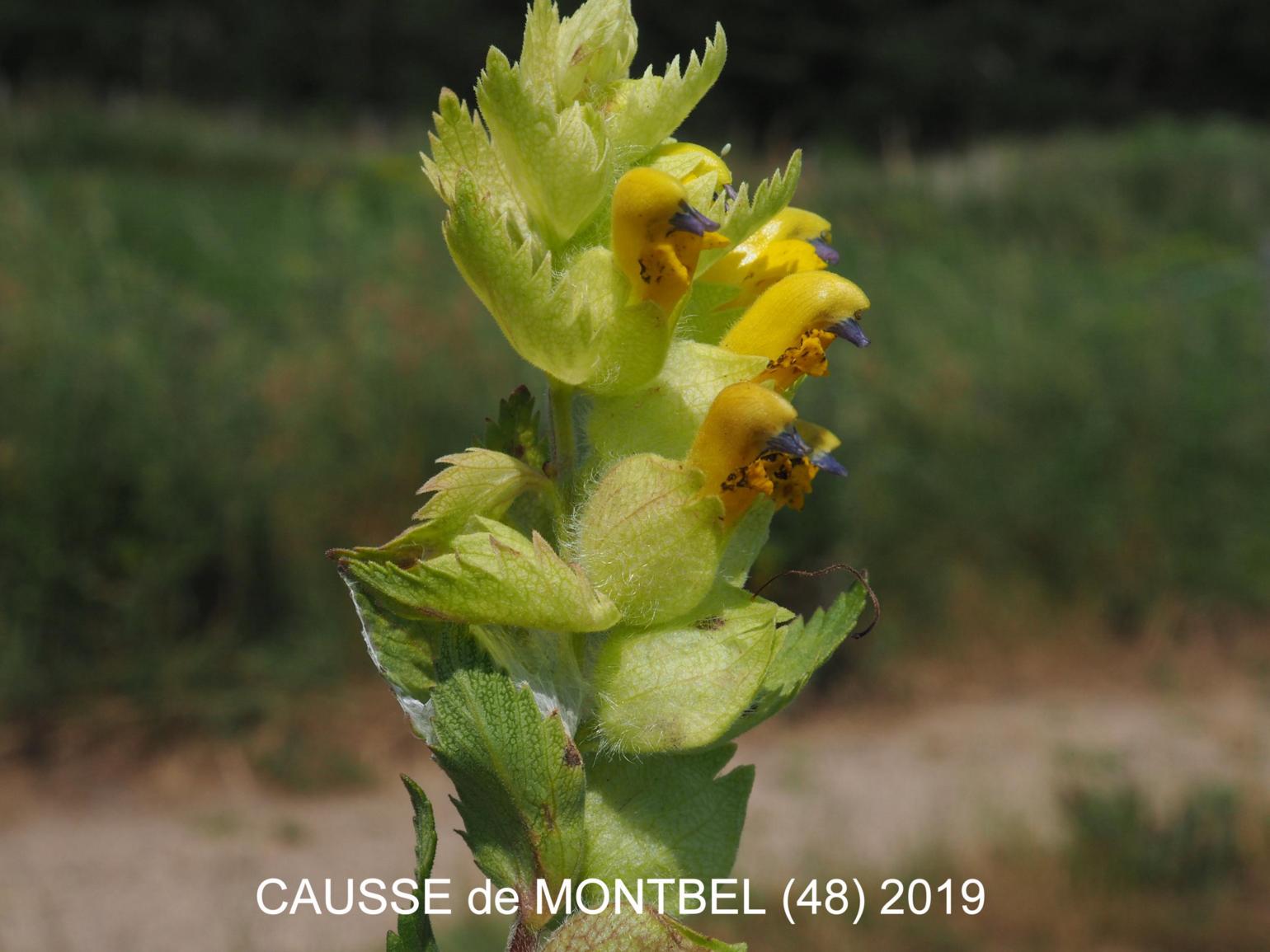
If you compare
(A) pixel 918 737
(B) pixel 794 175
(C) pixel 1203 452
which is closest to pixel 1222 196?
(C) pixel 1203 452

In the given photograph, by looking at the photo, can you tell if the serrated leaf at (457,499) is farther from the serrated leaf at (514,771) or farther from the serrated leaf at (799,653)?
the serrated leaf at (799,653)

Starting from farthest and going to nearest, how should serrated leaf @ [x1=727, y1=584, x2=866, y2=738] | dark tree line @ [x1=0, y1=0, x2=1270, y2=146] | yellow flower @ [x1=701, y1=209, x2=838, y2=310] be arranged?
1. dark tree line @ [x1=0, y1=0, x2=1270, y2=146]
2. yellow flower @ [x1=701, y1=209, x2=838, y2=310]
3. serrated leaf @ [x1=727, y1=584, x2=866, y2=738]

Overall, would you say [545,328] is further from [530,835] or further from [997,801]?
[997,801]

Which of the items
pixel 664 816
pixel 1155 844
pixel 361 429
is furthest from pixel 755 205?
pixel 361 429

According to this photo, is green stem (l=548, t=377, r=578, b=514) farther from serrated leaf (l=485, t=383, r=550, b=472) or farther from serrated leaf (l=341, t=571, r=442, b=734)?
serrated leaf (l=341, t=571, r=442, b=734)

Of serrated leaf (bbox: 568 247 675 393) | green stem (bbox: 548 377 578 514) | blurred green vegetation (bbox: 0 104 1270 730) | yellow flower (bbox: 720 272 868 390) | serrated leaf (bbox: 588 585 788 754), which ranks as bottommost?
serrated leaf (bbox: 588 585 788 754)

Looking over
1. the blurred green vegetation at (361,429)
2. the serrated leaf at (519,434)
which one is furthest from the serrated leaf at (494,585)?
the blurred green vegetation at (361,429)

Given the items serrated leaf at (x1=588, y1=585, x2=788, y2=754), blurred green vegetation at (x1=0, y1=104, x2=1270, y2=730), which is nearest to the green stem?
serrated leaf at (x1=588, y1=585, x2=788, y2=754)
